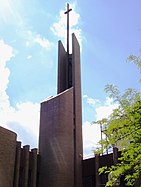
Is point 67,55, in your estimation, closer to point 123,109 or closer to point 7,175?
point 7,175

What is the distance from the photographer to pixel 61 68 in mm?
29875

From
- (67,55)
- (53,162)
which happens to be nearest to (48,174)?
(53,162)

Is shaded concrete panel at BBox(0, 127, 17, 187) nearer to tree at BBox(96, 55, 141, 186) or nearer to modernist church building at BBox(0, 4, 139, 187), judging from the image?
modernist church building at BBox(0, 4, 139, 187)

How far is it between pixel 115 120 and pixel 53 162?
632 inches

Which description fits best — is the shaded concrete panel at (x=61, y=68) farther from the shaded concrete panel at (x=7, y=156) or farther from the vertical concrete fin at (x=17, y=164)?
the shaded concrete panel at (x=7, y=156)

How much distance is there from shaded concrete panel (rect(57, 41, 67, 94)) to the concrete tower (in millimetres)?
1596

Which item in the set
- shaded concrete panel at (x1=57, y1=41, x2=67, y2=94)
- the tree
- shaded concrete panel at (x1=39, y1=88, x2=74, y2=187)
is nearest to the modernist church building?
shaded concrete panel at (x1=39, y1=88, x2=74, y2=187)

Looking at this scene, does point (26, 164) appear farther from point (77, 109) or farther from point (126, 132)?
point (126, 132)

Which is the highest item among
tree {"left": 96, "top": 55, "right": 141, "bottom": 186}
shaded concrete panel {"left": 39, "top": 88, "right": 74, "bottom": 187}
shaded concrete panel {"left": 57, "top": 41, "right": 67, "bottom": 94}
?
shaded concrete panel {"left": 57, "top": 41, "right": 67, "bottom": 94}

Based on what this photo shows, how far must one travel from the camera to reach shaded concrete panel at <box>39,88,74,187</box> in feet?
76.0

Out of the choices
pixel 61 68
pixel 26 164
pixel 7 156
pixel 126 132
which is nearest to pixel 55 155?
pixel 26 164

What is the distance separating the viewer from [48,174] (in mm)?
23203

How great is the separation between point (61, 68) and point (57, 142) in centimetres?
835

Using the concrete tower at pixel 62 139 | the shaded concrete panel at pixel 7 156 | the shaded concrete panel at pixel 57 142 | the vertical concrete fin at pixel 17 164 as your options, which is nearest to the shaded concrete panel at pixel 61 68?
the concrete tower at pixel 62 139
